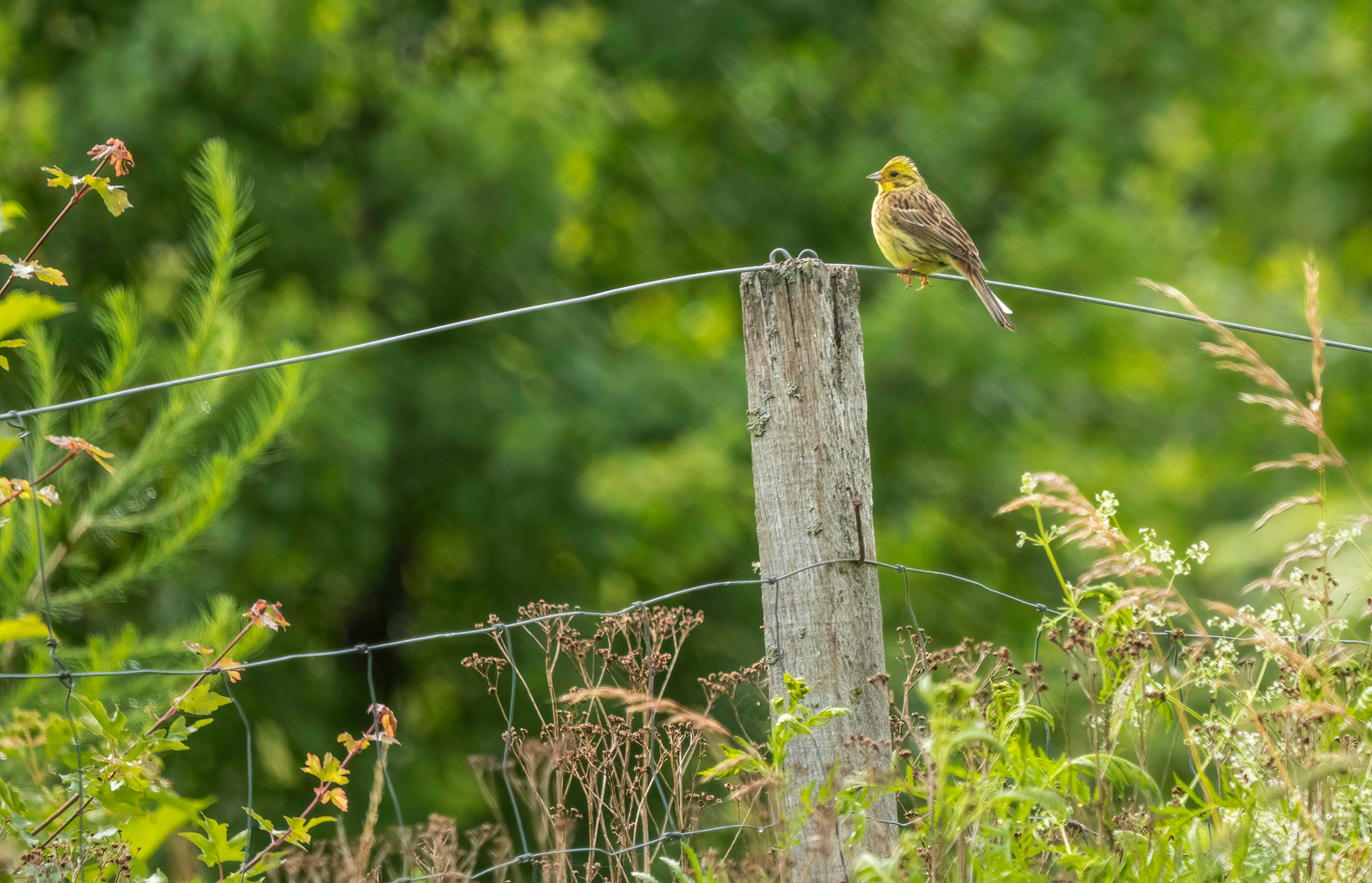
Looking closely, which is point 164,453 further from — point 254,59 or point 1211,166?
point 1211,166

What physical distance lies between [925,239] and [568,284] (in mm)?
4665

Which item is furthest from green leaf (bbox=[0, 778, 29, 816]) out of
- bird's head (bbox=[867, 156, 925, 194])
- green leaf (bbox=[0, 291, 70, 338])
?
bird's head (bbox=[867, 156, 925, 194])

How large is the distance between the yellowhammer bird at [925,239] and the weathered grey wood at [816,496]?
67.4 inches

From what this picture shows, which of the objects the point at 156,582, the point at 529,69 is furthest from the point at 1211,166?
the point at 156,582

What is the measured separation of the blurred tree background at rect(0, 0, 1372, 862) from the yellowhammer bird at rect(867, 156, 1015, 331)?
8.83ft

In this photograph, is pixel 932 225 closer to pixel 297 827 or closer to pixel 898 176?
pixel 898 176

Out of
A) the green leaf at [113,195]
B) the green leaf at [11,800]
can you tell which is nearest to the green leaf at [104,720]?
the green leaf at [11,800]

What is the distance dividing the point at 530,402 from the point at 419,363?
827 mm

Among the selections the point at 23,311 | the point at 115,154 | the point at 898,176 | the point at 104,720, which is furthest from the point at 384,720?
the point at 898,176

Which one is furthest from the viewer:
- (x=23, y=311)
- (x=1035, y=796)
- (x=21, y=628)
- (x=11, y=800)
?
(x=11, y=800)

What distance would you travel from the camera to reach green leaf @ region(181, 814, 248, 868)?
7.57 ft

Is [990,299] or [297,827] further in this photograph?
[990,299]

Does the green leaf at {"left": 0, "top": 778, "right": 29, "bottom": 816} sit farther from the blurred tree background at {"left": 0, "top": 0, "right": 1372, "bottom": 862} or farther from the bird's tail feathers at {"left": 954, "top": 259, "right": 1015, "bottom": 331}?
the blurred tree background at {"left": 0, "top": 0, "right": 1372, "bottom": 862}

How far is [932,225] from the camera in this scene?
4430 millimetres
